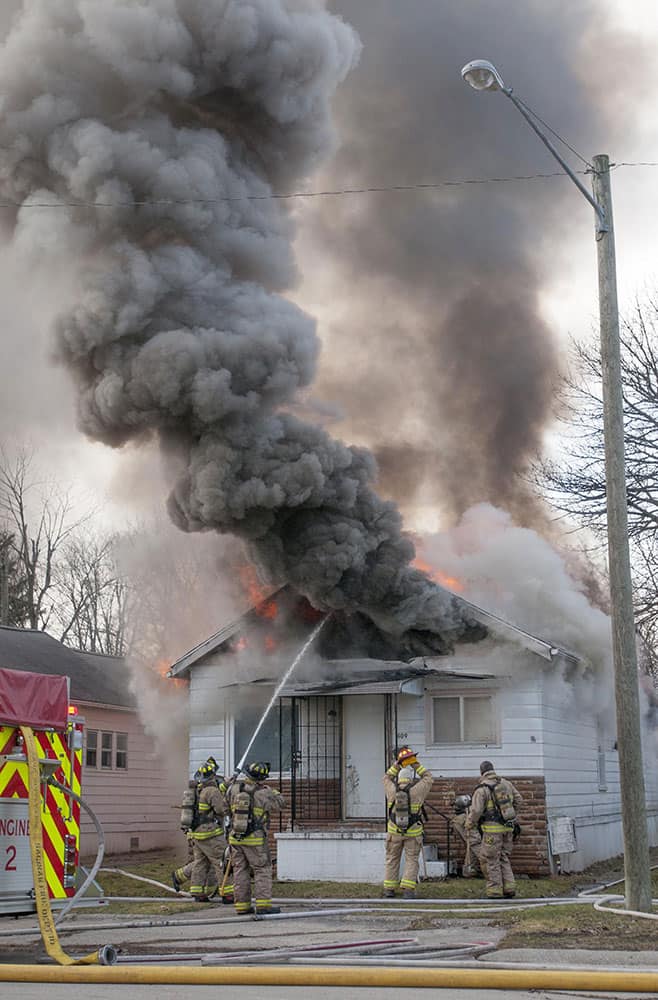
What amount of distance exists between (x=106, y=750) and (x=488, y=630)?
9.28m

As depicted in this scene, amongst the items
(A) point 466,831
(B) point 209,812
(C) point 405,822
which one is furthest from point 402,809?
(B) point 209,812

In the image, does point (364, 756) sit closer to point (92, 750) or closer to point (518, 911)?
point (518, 911)

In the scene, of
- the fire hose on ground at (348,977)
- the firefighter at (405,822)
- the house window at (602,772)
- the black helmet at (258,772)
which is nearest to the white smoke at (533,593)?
the house window at (602,772)

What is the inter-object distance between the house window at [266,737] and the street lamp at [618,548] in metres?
7.76

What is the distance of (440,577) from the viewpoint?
18.7 m

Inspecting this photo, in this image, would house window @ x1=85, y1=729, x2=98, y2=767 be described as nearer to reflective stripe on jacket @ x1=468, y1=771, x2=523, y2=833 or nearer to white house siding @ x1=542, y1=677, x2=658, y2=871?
white house siding @ x1=542, y1=677, x2=658, y2=871

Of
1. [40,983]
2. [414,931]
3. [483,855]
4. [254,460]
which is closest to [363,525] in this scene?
[254,460]

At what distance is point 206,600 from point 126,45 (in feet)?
29.3

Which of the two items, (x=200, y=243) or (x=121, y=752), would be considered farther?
(x=121, y=752)

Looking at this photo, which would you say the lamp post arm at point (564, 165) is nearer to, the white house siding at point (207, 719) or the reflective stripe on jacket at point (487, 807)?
the reflective stripe on jacket at point (487, 807)

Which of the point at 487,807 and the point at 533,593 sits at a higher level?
the point at 533,593

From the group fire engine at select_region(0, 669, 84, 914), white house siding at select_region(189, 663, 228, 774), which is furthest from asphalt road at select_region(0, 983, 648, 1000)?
white house siding at select_region(189, 663, 228, 774)

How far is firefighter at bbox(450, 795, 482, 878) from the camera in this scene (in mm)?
14242

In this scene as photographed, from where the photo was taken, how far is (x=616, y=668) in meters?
10.7
